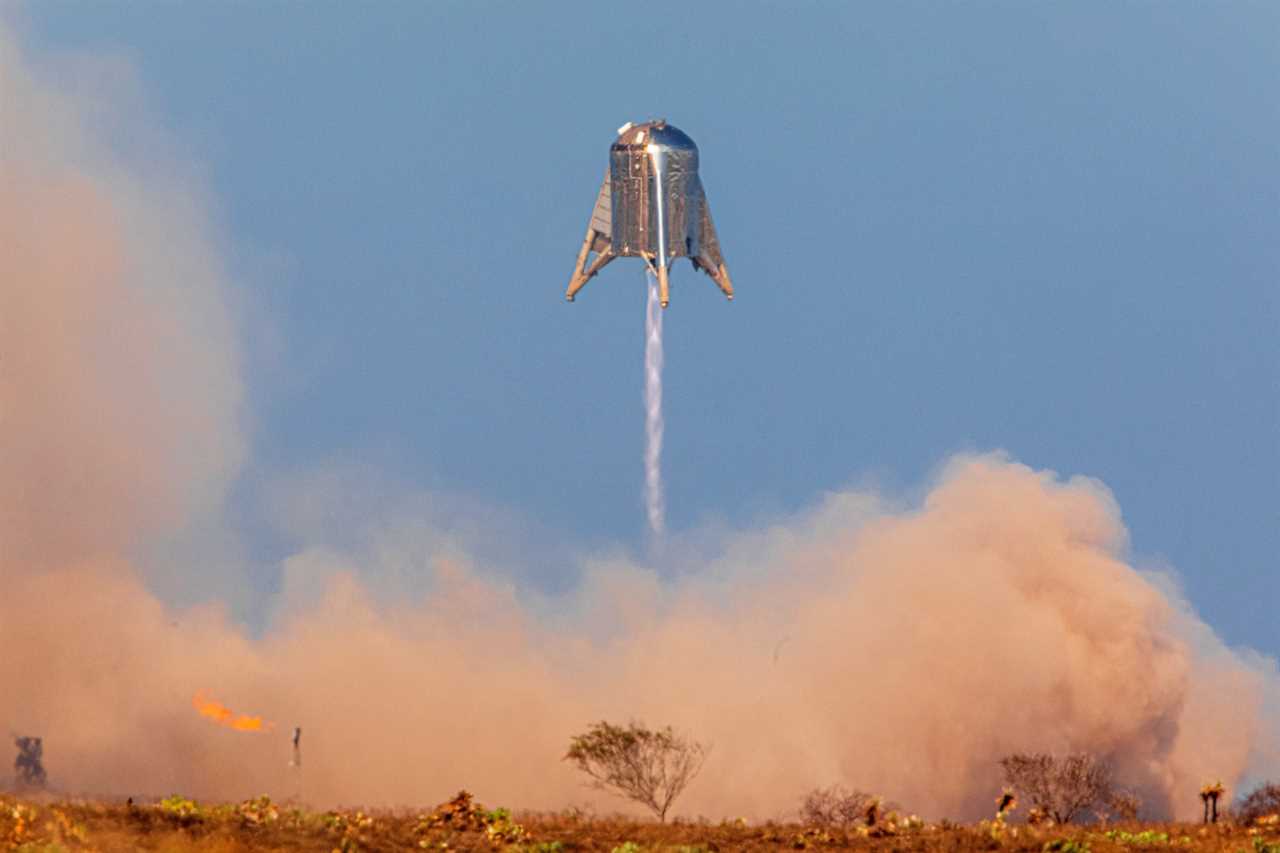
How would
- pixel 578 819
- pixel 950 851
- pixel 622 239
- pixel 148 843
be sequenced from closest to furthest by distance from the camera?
1. pixel 148 843
2. pixel 950 851
3. pixel 578 819
4. pixel 622 239

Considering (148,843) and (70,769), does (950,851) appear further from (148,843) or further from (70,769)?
(70,769)

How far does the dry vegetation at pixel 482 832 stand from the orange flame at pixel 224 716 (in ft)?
123

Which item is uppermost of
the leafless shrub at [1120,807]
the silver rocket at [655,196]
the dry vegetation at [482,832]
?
the silver rocket at [655,196]

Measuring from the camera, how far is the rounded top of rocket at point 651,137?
10256cm

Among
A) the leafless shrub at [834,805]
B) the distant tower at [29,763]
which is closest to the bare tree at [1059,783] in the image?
the leafless shrub at [834,805]

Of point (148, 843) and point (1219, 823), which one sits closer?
point (148, 843)

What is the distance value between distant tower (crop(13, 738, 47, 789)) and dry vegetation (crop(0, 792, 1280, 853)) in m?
29.7

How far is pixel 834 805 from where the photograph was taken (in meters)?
106

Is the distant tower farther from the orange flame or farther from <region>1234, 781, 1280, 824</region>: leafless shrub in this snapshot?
<region>1234, 781, 1280, 824</region>: leafless shrub

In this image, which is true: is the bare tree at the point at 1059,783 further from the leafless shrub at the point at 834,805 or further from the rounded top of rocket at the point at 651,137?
the rounded top of rocket at the point at 651,137

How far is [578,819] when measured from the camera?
7556 cm

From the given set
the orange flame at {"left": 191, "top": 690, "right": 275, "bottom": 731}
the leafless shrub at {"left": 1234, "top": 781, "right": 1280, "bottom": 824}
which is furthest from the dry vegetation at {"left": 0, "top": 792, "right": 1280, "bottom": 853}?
the orange flame at {"left": 191, "top": 690, "right": 275, "bottom": 731}

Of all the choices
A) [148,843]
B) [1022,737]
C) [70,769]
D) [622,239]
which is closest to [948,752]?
[1022,737]

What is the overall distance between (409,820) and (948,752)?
5170 cm
